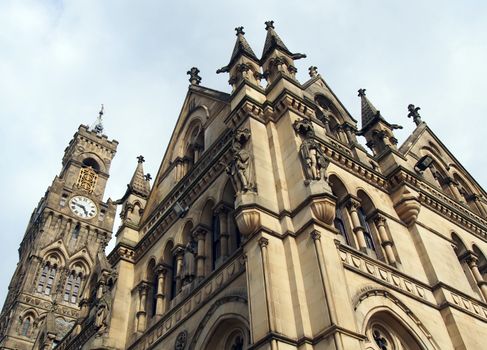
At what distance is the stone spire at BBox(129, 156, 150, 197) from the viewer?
80.1 ft

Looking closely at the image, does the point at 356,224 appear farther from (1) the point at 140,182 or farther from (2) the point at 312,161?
(1) the point at 140,182

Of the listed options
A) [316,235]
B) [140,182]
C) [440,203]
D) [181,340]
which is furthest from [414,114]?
[181,340]

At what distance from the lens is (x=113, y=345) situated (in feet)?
60.0

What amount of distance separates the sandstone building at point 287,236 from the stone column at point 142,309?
0.04 metres

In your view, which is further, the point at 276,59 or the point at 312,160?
the point at 276,59

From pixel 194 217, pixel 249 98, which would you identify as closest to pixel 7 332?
pixel 194 217

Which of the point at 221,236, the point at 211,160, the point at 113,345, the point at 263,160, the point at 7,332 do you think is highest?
the point at 7,332

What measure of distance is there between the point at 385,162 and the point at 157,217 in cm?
957

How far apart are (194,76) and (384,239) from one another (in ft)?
44.6

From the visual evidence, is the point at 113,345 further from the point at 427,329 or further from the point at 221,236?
the point at 427,329

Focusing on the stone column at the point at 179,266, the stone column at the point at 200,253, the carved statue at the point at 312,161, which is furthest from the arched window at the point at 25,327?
the carved statue at the point at 312,161

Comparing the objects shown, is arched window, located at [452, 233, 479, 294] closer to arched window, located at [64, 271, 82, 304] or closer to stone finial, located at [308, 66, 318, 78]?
stone finial, located at [308, 66, 318, 78]

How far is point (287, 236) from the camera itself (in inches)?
518

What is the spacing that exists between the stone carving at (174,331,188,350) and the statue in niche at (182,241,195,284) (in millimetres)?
1866
